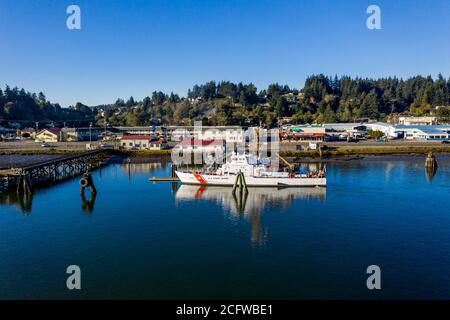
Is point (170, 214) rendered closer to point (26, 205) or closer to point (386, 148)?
point (26, 205)

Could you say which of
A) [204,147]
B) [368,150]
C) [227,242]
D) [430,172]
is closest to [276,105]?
[368,150]

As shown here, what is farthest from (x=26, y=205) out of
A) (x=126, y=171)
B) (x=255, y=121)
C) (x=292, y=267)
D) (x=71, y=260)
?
(x=255, y=121)

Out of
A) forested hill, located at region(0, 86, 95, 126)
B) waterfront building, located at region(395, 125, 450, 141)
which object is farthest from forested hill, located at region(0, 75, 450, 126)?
waterfront building, located at region(395, 125, 450, 141)

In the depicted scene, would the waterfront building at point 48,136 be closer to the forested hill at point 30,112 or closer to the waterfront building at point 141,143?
the waterfront building at point 141,143

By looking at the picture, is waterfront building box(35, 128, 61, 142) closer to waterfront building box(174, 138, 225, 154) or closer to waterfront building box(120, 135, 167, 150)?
waterfront building box(120, 135, 167, 150)
